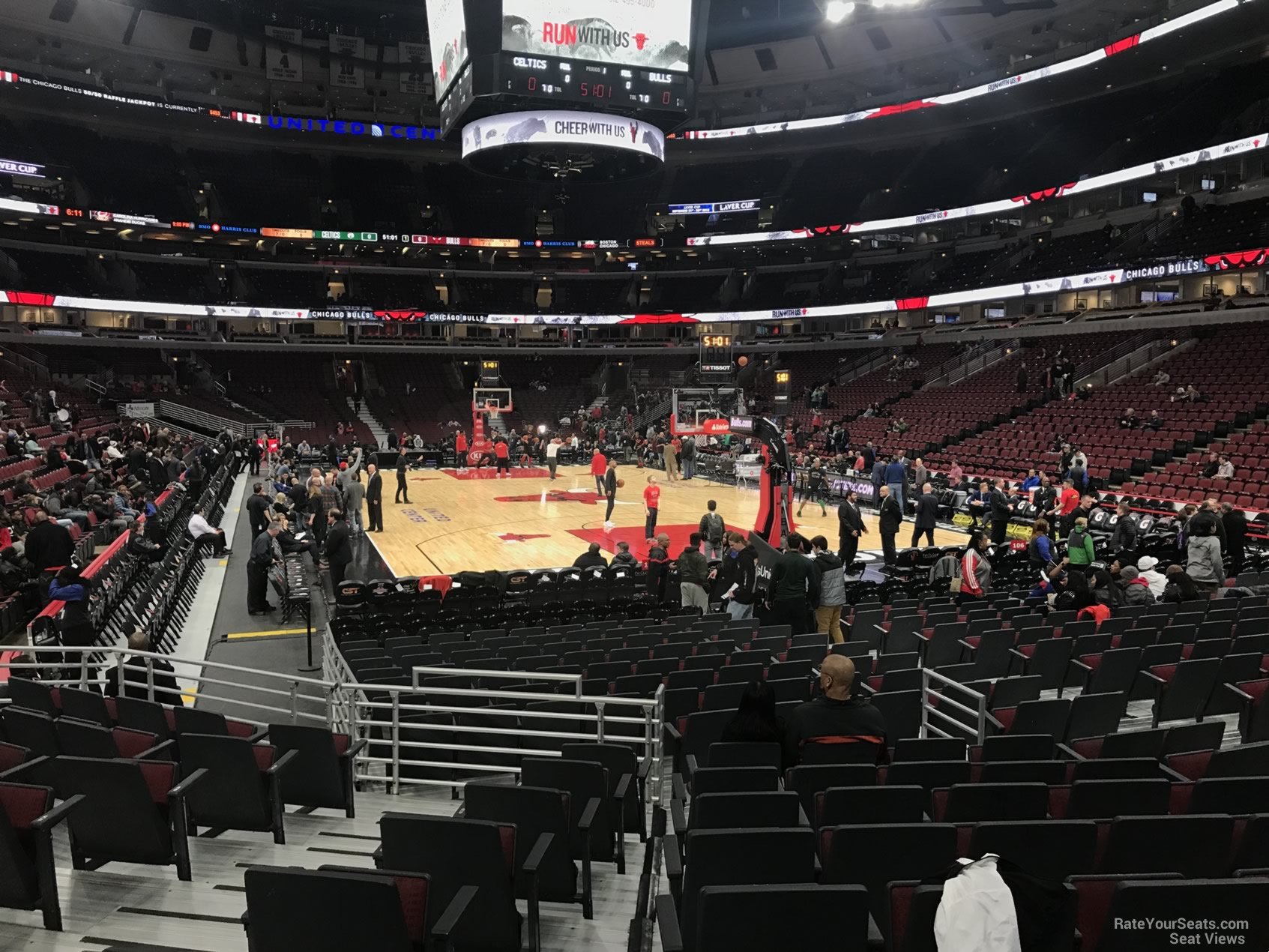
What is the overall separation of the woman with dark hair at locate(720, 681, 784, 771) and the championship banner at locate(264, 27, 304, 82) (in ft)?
145

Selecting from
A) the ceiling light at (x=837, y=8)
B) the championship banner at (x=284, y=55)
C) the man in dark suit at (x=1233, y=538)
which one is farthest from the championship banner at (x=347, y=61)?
the man in dark suit at (x=1233, y=538)

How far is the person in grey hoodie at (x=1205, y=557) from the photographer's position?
11.6 meters

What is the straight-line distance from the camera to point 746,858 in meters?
3.49

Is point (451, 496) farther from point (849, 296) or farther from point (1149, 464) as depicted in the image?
point (849, 296)

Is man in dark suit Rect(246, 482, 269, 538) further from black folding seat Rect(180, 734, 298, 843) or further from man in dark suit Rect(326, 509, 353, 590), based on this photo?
black folding seat Rect(180, 734, 298, 843)

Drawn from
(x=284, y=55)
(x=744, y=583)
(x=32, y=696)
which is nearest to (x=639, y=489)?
(x=744, y=583)

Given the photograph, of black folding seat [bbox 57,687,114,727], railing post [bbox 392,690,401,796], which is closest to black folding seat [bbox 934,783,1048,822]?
railing post [bbox 392,690,401,796]

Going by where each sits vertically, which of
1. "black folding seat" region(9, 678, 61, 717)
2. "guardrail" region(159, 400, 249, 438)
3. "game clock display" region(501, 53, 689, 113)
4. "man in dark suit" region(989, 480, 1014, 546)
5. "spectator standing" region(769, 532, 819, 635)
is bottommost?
"black folding seat" region(9, 678, 61, 717)

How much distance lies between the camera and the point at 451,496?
1040 inches

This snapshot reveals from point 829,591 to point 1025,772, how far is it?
571 cm

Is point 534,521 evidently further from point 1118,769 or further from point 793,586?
point 1118,769

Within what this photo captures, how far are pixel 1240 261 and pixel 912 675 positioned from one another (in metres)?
25.8

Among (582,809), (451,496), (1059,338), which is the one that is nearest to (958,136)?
(1059,338)

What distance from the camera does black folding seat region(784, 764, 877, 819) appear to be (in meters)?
4.62
